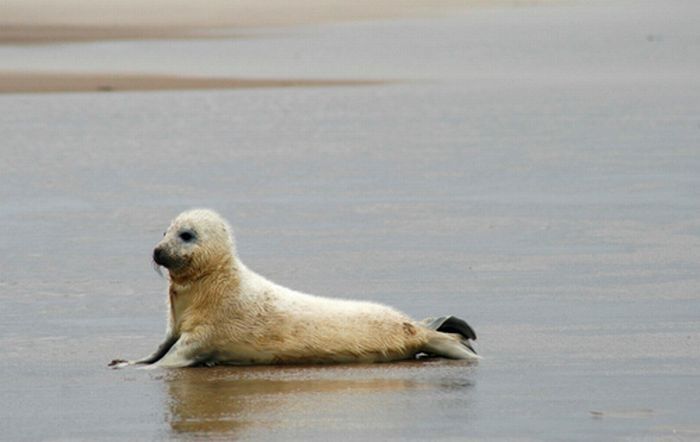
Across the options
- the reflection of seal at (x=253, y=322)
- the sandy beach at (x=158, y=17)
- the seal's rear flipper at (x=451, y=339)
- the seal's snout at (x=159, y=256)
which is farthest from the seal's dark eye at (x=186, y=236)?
the sandy beach at (x=158, y=17)

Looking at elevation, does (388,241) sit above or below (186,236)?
above

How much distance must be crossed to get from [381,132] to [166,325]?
12408mm

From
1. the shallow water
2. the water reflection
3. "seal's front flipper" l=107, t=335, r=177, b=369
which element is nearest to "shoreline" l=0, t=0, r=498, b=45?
the shallow water

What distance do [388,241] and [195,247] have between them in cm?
432

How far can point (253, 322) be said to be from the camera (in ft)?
28.7

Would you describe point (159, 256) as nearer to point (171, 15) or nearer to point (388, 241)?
point (388, 241)

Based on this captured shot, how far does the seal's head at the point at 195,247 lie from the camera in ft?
29.3

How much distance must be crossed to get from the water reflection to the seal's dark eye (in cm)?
71

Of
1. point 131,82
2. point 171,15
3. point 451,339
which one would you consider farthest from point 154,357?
point 171,15

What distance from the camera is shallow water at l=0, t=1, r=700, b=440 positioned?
7.57m

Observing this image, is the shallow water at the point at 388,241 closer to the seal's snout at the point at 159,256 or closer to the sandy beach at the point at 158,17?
the seal's snout at the point at 159,256

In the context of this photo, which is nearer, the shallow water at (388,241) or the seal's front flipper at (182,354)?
the shallow water at (388,241)

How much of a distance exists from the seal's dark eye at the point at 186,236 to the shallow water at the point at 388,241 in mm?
658

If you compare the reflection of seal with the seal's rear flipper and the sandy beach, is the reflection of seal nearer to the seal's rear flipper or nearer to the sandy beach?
the seal's rear flipper
